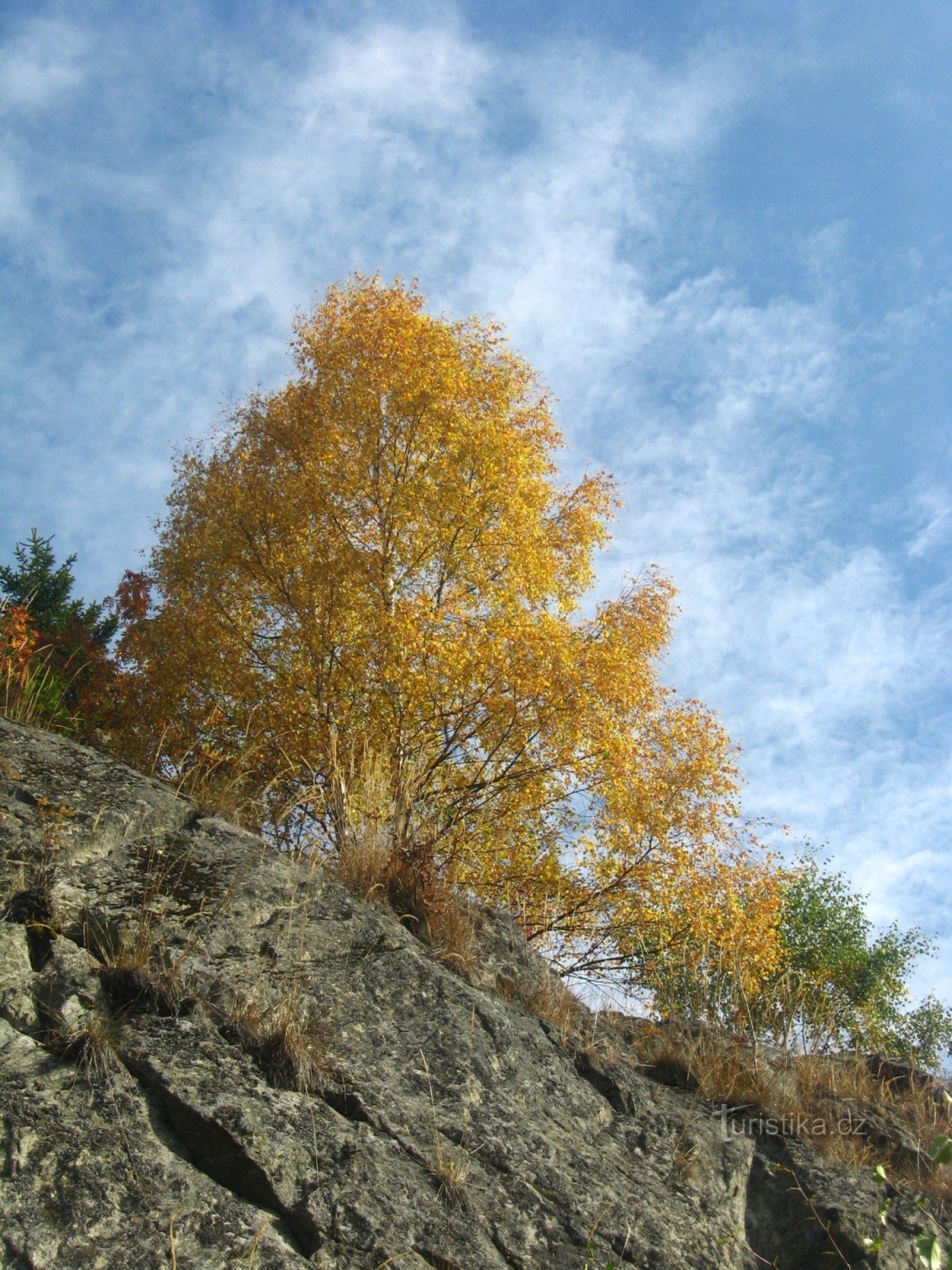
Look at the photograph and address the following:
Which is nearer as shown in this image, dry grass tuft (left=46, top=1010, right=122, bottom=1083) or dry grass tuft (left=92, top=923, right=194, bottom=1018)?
dry grass tuft (left=46, top=1010, right=122, bottom=1083)

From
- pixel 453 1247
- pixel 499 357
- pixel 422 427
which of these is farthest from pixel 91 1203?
pixel 499 357

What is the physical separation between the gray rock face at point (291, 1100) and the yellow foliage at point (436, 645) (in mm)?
2690

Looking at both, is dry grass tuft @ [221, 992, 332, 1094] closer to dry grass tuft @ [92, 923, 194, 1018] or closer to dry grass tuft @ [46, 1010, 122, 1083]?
dry grass tuft @ [92, 923, 194, 1018]

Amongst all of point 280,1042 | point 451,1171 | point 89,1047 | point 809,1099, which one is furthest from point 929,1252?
point 809,1099

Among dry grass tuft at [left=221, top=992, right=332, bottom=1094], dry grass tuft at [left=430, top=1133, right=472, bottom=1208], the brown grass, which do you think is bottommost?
dry grass tuft at [left=430, top=1133, right=472, bottom=1208]

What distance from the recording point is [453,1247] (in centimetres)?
411

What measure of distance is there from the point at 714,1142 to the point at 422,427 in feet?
29.3

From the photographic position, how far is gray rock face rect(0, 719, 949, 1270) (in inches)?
149

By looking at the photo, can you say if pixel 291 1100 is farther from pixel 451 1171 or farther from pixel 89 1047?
Answer: pixel 89 1047

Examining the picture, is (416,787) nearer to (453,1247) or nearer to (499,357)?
(453,1247)

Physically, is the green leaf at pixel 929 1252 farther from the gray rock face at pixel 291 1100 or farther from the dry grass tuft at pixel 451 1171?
the dry grass tuft at pixel 451 1171

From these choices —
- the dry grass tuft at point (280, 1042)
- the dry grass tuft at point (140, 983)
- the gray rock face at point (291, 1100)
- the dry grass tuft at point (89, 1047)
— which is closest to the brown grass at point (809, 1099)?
the gray rock face at point (291, 1100)

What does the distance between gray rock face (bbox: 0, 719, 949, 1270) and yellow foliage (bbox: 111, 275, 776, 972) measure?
269 cm

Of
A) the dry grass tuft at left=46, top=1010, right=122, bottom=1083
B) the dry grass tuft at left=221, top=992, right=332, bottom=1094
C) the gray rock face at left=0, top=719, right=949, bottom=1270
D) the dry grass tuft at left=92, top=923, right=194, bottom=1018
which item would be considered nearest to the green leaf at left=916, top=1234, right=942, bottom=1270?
the gray rock face at left=0, top=719, right=949, bottom=1270
